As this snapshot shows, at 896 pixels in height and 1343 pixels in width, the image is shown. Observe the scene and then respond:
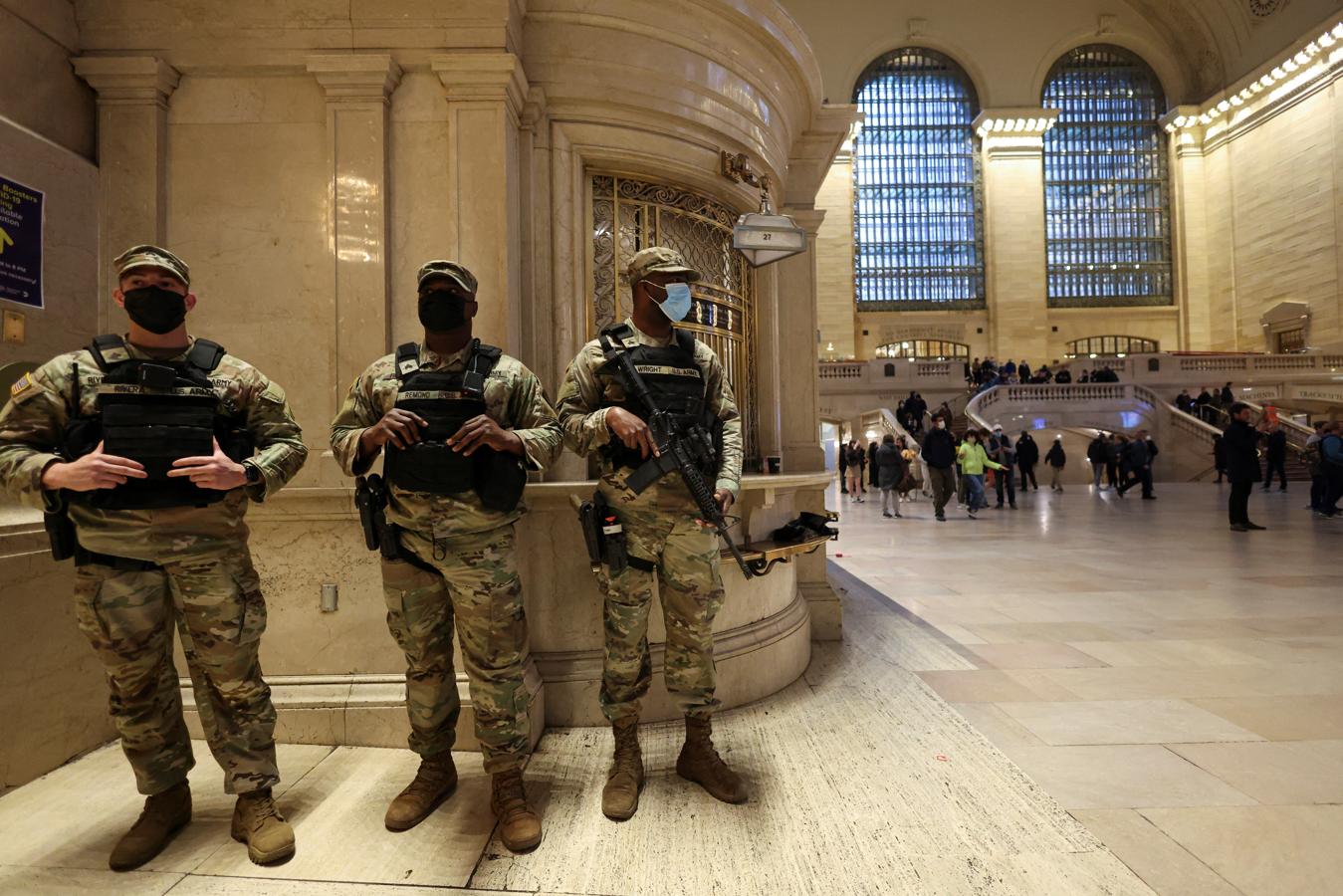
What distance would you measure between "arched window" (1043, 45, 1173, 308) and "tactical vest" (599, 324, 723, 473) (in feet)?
135

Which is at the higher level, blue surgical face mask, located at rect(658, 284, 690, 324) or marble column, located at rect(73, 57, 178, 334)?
marble column, located at rect(73, 57, 178, 334)

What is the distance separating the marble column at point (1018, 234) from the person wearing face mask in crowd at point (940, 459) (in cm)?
2746

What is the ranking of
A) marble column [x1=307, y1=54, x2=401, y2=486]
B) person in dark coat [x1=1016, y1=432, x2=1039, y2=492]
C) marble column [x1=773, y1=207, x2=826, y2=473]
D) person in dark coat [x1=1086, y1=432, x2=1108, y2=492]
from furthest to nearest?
person in dark coat [x1=1086, y1=432, x2=1108, y2=492] → person in dark coat [x1=1016, y1=432, x2=1039, y2=492] → marble column [x1=773, y1=207, x2=826, y2=473] → marble column [x1=307, y1=54, x2=401, y2=486]

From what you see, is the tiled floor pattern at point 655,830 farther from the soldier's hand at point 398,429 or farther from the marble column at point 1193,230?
the marble column at point 1193,230

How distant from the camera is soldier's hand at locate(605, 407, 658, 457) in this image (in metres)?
2.61

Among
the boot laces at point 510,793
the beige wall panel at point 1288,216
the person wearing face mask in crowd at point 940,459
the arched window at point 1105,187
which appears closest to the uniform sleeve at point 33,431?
the boot laces at point 510,793

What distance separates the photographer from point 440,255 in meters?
3.32

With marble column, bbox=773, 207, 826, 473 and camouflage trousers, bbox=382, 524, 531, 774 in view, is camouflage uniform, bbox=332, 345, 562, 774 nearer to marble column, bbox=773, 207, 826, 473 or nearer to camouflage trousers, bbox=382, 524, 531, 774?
camouflage trousers, bbox=382, 524, 531, 774

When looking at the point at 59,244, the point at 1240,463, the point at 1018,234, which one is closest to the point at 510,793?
the point at 59,244

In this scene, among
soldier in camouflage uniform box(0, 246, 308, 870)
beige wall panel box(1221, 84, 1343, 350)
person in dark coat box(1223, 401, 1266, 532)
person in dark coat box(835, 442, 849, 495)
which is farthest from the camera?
beige wall panel box(1221, 84, 1343, 350)

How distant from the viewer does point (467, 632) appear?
8.46ft

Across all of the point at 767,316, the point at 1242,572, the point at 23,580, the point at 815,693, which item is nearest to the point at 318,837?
the point at 23,580

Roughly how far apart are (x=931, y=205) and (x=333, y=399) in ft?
133

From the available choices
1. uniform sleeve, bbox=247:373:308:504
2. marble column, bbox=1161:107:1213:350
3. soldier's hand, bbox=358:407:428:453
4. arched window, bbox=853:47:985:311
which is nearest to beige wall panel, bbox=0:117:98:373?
uniform sleeve, bbox=247:373:308:504
